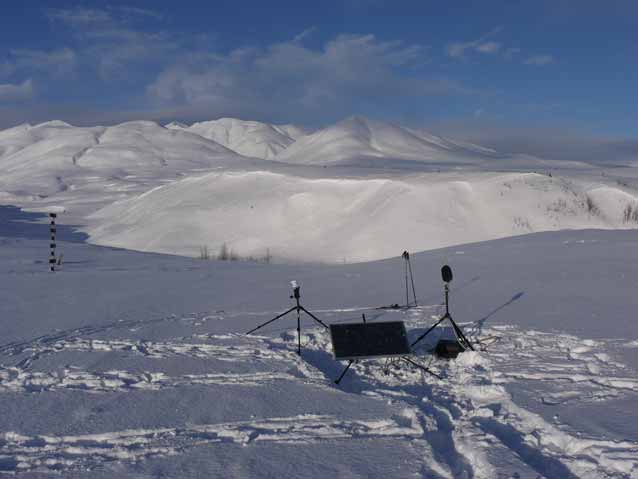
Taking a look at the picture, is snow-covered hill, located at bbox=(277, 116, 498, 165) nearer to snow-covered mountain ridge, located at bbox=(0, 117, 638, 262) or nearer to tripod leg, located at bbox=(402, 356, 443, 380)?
snow-covered mountain ridge, located at bbox=(0, 117, 638, 262)

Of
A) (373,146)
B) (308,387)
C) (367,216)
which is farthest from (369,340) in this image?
(373,146)

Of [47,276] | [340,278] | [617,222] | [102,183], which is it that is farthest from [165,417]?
[102,183]

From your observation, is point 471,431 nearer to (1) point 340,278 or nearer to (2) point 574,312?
(2) point 574,312

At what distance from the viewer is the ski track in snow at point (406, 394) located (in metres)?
4.26

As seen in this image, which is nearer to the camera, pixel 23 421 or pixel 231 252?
pixel 23 421

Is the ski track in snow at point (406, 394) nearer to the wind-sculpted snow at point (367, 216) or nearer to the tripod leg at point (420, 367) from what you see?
the tripod leg at point (420, 367)

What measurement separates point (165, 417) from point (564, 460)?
11.0 feet

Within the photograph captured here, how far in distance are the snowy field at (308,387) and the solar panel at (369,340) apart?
0.28 m

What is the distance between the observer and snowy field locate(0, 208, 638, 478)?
4262 mm

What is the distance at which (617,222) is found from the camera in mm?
30266

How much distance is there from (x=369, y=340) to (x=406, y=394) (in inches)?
36.9

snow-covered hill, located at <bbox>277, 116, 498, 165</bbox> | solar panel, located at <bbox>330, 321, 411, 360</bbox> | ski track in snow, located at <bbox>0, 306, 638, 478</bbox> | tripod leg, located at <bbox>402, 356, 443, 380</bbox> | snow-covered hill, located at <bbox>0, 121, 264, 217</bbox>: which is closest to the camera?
ski track in snow, located at <bbox>0, 306, 638, 478</bbox>

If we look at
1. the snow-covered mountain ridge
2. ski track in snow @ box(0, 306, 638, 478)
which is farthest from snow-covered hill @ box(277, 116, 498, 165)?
ski track in snow @ box(0, 306, 638, 478)

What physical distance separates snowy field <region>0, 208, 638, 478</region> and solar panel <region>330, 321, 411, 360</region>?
284 millimetres
